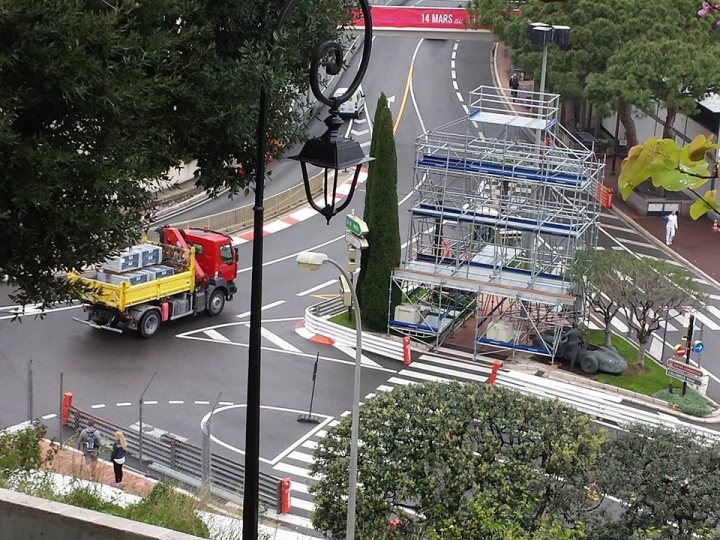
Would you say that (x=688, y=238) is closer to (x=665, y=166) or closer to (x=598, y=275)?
(x=598, y=275)

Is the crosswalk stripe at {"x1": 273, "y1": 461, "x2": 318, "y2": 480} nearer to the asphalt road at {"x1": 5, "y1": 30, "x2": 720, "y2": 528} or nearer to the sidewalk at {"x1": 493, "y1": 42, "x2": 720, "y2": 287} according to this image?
the asphalt road at {"x1": 5, "y1": 30, "x2": 720, "y2": 528}

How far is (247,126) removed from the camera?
41.7 feet

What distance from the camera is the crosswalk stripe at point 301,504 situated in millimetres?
24562

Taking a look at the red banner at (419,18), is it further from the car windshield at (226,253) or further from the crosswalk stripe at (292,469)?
the crosswalk stripe at (292,469)

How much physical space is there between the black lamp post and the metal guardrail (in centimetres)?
1292

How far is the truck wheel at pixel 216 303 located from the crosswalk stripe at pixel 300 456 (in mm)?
9131

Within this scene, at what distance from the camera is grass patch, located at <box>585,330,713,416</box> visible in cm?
3056

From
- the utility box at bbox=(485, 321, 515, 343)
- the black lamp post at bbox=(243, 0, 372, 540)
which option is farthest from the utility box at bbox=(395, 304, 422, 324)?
the black lamp post at bbox=(243, 0, 372, 540)

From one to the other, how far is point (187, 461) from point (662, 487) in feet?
34.1

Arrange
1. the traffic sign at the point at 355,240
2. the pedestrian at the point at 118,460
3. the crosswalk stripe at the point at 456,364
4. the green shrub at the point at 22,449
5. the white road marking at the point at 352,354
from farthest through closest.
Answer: the white road marking at the point at 352,354 < the crosswalk stripe at the point at 456,364 < the pedestrian at the point at 118,460 < the traffic sign at the point at 355,240 < the green shrub at the point at 22,449

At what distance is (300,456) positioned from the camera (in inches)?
1058

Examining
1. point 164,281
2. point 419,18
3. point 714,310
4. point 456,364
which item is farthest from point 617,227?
point 164,281

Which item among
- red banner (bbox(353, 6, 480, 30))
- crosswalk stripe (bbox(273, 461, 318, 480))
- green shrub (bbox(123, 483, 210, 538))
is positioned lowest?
crosswalk stripe (bbox(273, 461, 318, 480))

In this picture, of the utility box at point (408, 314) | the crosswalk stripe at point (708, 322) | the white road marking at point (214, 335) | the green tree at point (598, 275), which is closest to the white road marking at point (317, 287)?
the white road marking at point (214, 335)
